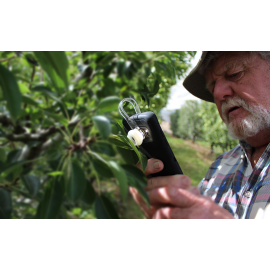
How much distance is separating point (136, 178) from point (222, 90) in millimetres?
212

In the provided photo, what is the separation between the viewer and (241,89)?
0.34m

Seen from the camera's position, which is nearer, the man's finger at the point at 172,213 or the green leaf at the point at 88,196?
the man's finger at the point at 172,213

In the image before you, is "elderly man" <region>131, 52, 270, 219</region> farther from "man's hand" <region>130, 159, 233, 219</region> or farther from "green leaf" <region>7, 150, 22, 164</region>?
"green leaf" <region>7, 150, 22, 164</region>

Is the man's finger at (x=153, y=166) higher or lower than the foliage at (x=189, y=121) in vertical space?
lower

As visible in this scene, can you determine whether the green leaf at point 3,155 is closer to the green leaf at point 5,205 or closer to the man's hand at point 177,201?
the green leaf at point 5,205

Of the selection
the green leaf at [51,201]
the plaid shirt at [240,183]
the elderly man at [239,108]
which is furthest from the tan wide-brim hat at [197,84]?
the green leaf at [51,201]

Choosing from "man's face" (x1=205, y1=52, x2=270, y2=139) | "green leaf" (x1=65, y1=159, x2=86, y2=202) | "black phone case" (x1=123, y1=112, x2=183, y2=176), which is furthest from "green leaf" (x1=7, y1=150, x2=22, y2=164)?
"man's face" (x1=205, y1=52, x2=270, y2=139)

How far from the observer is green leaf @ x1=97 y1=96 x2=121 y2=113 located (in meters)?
0.26

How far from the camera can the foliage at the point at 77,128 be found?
9.7 inches

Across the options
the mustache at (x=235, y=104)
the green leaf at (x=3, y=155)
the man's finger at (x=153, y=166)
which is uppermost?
the mustache at (x=235, y=104)

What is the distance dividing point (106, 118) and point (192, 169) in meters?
0.16

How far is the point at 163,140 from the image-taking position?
227mm
